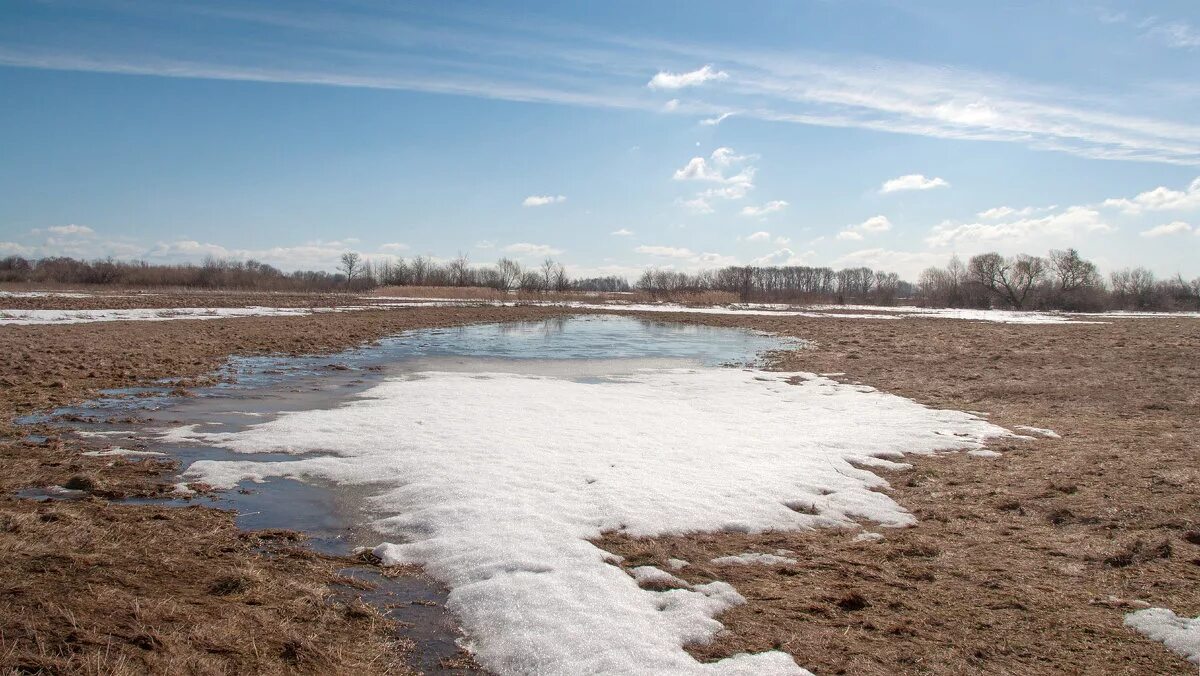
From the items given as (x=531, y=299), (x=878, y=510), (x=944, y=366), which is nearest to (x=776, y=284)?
(x=531, y=299)

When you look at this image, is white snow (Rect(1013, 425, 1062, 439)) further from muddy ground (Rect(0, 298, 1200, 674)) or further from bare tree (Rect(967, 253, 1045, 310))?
bare tree (Rect(967, 253, 1045, 310))

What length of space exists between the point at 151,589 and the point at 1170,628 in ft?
21.4

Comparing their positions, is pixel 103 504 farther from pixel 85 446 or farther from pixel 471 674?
pixel 471 674

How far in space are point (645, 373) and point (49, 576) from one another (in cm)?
1460

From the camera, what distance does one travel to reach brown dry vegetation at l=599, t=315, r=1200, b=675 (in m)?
3.73

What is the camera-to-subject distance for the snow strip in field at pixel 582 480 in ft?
12.9

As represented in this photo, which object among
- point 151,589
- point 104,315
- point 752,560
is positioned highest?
point 104,315

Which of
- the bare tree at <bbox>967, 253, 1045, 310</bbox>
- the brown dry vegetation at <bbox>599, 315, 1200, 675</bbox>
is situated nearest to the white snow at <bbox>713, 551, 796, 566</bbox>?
the brown dry vegetation at <bbox>599, 315, 1200, 675</bbox>

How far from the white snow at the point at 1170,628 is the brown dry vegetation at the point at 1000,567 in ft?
0.29

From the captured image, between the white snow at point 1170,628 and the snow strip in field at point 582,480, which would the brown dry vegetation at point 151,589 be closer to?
the snow strip in field at point 582,480

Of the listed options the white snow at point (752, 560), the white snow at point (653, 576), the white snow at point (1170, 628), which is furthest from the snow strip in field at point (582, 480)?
the white snow at point (1170, 628)

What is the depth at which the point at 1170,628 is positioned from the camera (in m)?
3.93

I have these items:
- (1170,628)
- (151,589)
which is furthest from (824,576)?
(151,589)

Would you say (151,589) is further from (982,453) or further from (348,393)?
(982,453)
